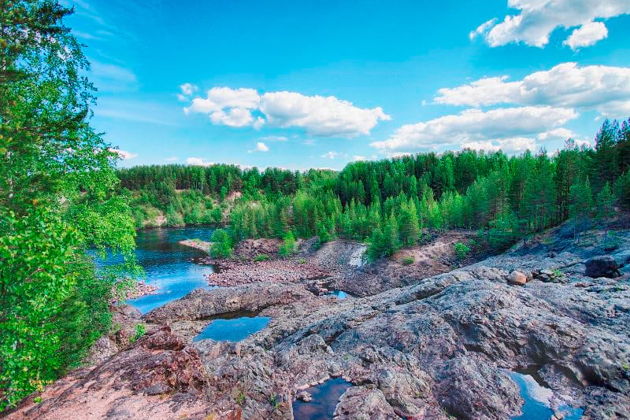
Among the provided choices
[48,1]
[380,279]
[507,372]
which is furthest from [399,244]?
[48,1]

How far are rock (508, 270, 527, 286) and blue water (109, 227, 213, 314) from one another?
3453 centimetres

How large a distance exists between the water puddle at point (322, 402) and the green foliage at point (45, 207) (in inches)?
392

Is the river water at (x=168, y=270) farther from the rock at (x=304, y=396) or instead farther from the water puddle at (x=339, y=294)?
the water puddle at (x=339, y=294)

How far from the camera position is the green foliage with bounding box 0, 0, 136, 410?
738 cm

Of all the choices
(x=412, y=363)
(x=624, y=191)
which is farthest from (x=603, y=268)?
(x=624, y=191)

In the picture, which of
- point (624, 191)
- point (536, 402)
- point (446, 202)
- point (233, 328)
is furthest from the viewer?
point (446, 202)

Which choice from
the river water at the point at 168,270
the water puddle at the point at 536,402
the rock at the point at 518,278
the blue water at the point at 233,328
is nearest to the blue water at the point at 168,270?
the river water at the point at 168,270

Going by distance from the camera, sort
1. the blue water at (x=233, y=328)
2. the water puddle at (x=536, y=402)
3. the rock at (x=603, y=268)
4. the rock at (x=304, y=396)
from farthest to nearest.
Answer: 1. the blue water at (x=233, y=328)
2. the rock at (x=603, y=268)
3. the rock at (x=304, y=396)
4. the water puddle at (x=536, y=402)

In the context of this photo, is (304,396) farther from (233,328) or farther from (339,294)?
(339,294)

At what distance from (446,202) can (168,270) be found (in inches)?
2697

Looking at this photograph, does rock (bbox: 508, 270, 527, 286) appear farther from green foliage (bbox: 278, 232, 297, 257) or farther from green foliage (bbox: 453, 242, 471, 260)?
green foliage (bbox: 278, 232, 297, 257)

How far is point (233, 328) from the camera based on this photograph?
3581 cm

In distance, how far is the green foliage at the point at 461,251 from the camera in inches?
2179

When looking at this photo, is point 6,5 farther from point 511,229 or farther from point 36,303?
point 511,229
